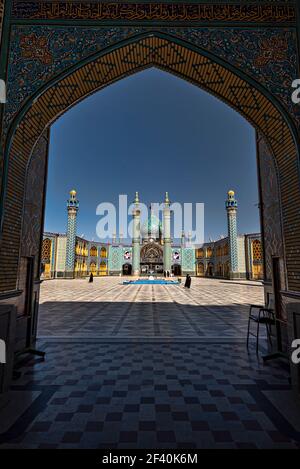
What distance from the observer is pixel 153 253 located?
35.8m

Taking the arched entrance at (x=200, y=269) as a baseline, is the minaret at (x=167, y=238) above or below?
above

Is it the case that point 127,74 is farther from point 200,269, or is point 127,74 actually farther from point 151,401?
point 200,269

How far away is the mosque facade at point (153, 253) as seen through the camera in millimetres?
25250

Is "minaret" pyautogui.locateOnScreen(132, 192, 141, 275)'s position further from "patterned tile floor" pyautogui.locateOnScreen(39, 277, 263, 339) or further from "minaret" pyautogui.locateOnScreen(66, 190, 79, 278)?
"patterned tile floor" pyautogui.locateOnScreen(39, 277, 263, 339)

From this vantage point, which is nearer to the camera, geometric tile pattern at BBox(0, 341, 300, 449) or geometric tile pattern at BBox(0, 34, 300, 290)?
geometric tile pattern at BBox(0, 341, 300, 449)

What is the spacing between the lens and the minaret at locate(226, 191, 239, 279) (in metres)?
24.5

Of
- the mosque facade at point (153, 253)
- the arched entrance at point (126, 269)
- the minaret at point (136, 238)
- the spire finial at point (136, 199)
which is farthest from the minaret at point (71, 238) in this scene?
the arched entrance at point (126, 269)

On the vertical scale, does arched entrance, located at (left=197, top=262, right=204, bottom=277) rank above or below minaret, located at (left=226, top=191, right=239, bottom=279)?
below

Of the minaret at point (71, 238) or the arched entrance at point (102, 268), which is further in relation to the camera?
the arched entrance at point (102, 268)

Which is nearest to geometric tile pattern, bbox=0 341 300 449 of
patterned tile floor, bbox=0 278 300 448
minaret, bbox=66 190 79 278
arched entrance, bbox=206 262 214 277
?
patterned tile floor, bbox=0 278 300 448

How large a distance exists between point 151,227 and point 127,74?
31.8 metres

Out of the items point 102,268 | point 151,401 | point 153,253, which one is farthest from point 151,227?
point 151,401

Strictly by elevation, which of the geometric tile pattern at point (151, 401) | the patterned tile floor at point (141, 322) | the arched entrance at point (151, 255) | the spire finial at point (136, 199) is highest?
the spire finial at point (136, 199)

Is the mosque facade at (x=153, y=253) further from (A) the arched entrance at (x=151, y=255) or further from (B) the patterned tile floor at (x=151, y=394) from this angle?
(B) the patterned tile floor at (x=151, y=394)
